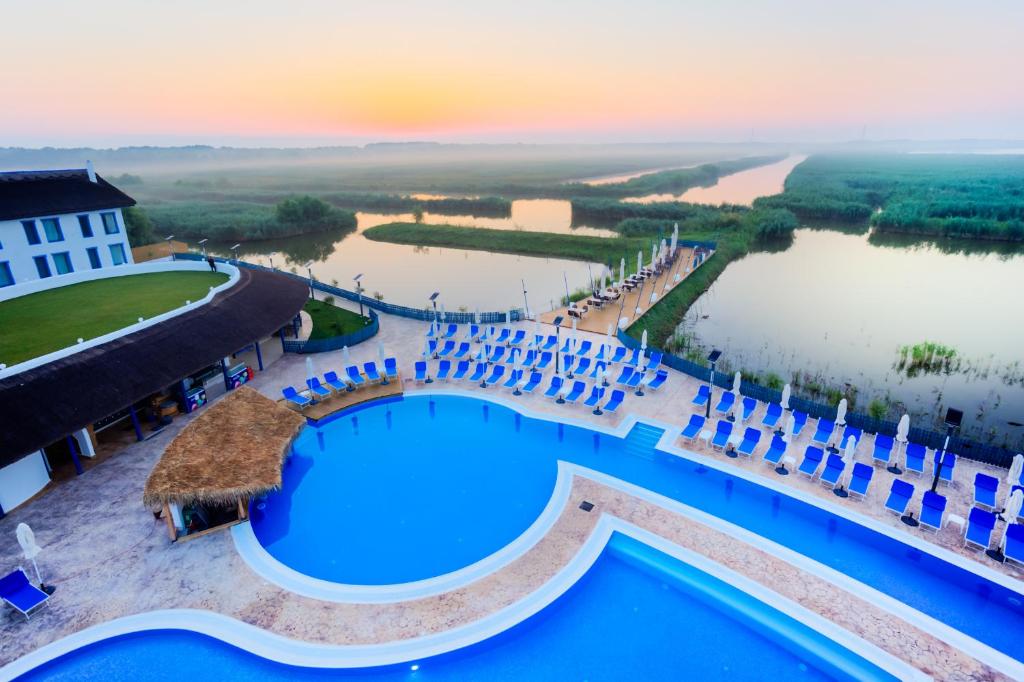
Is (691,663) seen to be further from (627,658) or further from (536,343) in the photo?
(536,343)

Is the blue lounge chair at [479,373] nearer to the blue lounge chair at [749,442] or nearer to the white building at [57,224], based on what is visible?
the blue lounge chair at [749,442]

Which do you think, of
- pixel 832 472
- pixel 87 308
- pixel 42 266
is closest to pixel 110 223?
pixel 42 266

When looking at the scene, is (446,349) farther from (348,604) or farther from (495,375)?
(348,604)

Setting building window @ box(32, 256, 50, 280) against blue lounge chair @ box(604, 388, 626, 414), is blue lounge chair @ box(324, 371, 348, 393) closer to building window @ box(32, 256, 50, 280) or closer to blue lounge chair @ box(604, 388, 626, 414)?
blue lounge chair @ box(604, 388, 626, 414)

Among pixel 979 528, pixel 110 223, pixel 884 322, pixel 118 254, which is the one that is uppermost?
pixel 110 223

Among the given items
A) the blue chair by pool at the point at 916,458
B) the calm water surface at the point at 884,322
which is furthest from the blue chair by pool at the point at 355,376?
Result: the blue chair by pool at the point at 916,458

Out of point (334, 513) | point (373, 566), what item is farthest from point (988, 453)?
point (334, 513)
